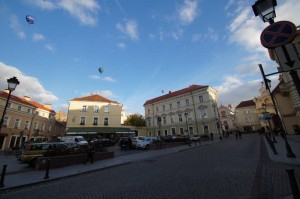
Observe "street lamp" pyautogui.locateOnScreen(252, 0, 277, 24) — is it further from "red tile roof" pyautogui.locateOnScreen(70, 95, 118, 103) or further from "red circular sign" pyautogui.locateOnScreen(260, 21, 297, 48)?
"red tile roof" pyautogui.locateOnScreen(70, 95, 118, 103)

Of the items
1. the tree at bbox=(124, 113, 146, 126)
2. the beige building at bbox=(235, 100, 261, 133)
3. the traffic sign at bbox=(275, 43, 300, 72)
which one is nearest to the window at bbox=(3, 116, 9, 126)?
the tree at bbox=(124, 113, 146, 126)

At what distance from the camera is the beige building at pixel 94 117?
41.3 m

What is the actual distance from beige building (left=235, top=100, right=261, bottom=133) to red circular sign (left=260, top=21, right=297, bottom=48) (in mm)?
79766

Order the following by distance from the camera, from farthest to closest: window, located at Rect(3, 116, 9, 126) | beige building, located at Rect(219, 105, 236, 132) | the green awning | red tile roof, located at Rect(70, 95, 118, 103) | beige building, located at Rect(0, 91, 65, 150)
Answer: beige building, located at Rect(219, 105, 236, 132), red tile roof, located at Rect(70, 95, 118, 103), the green awning, window, located at Rect(3, 116, 9, 126), beige building, located at Rect(0, 91, 65, 150)

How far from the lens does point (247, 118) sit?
7444 cm

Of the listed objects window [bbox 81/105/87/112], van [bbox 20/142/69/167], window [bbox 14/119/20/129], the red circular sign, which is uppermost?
window [bbox 81/105/87/112]

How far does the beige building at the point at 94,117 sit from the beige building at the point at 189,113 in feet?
39.4

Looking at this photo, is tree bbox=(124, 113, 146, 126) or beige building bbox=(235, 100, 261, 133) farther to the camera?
beige building bbox=(235, 100, 261, 133)

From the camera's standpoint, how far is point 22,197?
6.18 metres

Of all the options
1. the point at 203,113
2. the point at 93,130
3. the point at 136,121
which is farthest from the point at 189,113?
the point at 93,130

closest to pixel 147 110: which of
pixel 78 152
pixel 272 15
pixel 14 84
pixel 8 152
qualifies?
pixel 8 152

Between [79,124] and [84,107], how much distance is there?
4802 millimetres

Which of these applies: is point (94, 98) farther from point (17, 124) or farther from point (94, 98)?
point (17, 124)

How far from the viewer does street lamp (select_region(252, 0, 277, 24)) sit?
413 cm
